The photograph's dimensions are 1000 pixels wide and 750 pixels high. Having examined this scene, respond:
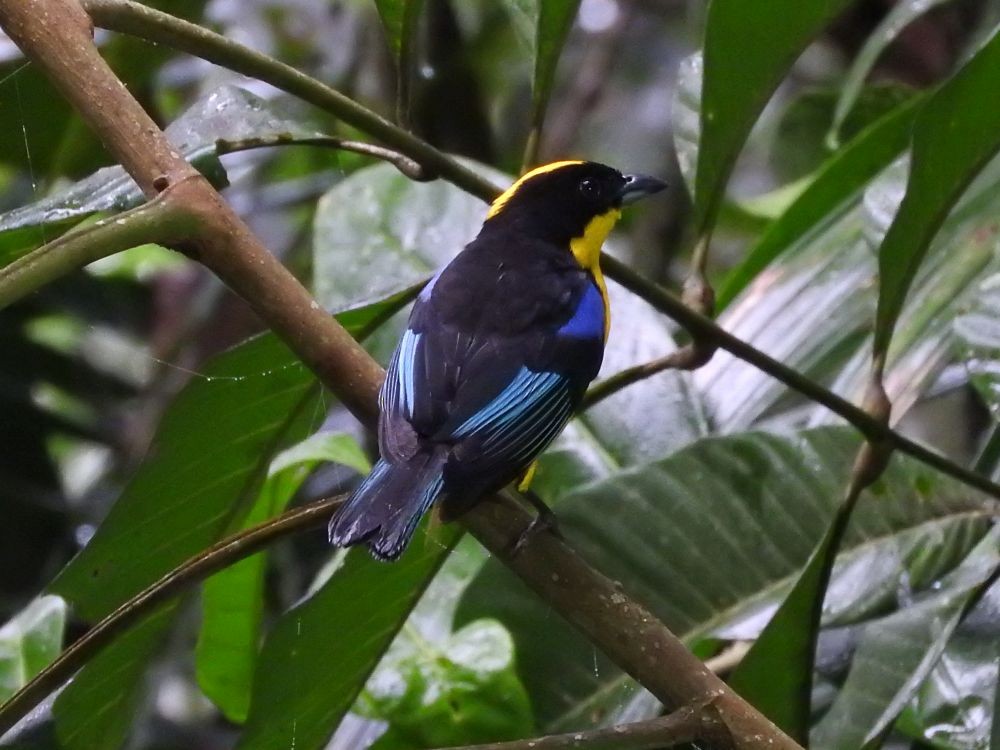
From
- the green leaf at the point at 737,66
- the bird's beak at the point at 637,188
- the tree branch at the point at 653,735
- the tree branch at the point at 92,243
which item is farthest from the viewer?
the bird's beak at the point at 637,188

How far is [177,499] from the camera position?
1.68 meters

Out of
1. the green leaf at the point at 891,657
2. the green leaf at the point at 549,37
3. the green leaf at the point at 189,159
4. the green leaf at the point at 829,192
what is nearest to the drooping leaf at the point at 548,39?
the green leaf at the point at 549,37

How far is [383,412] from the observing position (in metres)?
1.49

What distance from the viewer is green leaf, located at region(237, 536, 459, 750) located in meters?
1.70

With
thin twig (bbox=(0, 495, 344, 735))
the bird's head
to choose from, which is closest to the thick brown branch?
thin twig (bbox=(0, 495, 344, 735))

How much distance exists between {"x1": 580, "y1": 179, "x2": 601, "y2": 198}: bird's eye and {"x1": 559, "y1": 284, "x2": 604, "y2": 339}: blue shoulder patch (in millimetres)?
383

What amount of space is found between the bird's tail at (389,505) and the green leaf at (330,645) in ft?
0.56

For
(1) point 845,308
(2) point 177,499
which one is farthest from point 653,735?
(1) point 845,308

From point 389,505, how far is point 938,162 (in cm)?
81

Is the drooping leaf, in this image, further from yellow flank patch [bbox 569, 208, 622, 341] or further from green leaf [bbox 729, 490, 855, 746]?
green leaf [bbox 729, 490, 855, 746]

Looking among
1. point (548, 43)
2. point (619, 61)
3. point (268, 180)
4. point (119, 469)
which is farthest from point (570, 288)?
point (619, 61)

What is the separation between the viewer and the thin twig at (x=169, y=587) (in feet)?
4.20

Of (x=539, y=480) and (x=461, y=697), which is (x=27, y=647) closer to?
(x=461, y=697)

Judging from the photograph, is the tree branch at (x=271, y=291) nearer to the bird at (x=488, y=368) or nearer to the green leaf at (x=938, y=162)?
the bird at (x=488, y=368)
